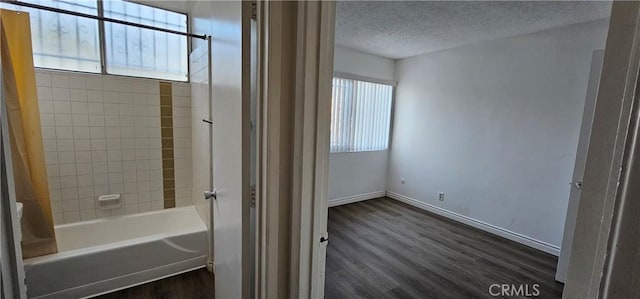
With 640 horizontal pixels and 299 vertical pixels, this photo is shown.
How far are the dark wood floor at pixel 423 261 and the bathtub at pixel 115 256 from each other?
1243 mm

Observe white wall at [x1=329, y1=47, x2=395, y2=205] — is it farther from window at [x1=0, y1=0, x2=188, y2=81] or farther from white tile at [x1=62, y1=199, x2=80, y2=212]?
white tile at [x1=62, y1=199, x2=80, y2=212]

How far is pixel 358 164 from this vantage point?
4.22m

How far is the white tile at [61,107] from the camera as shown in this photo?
222 cm

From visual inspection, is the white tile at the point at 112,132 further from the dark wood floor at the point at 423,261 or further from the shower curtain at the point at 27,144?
the dark wood floor at the point at 423,261

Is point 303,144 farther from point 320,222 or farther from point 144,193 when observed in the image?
point 144,193

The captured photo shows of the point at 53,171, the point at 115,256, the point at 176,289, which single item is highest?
the point at 53,171

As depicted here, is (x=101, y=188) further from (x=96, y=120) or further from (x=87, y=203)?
(x=96, y=120)

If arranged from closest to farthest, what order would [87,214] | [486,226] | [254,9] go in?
[254,9] → [87,214] → [486,226]

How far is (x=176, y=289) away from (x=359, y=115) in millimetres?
3116

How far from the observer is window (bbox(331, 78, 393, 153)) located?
3.87 meters

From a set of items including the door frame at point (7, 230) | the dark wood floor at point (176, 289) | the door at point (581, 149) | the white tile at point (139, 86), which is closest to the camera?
the door frame at point (7, 230)

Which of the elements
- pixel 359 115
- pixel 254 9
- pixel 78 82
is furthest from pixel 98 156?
pixel 359 115

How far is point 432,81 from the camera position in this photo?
381 centimetres
